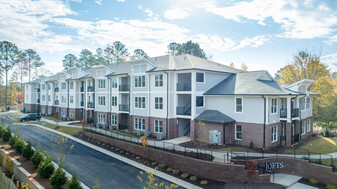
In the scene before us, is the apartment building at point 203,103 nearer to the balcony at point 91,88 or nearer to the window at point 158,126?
the window at point 158,126

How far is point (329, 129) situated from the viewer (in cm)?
3259

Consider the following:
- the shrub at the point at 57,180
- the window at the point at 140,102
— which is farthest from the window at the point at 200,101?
the shrub at the point at 57,180

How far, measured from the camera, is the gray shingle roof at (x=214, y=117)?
24594 millimetres

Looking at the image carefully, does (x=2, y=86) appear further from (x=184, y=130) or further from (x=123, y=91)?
(x=184, y=130)

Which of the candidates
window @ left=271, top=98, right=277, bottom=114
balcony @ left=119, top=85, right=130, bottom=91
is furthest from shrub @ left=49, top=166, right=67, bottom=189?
window @ left=271, top=98, right=277, bottom=114

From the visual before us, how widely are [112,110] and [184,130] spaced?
1385 cm

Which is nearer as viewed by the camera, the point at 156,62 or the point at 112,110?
the point at 156,62

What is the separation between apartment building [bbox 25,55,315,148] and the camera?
2396 centimetres

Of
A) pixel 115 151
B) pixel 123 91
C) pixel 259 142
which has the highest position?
pixel 123 91

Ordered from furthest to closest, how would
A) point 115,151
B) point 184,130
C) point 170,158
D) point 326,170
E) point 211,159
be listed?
1. point 184,130
2. point 115,151
3. point 170,158
4. point 211,159
5. point 326,170

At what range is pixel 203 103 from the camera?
28047 millimetres

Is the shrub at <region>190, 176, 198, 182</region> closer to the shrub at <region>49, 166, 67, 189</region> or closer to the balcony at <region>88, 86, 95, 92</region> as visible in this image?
the shrub at <region>49, 166, 67, 189</region>

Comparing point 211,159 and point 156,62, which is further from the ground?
point 156,62

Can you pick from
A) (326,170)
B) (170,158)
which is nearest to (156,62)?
(170,158)
